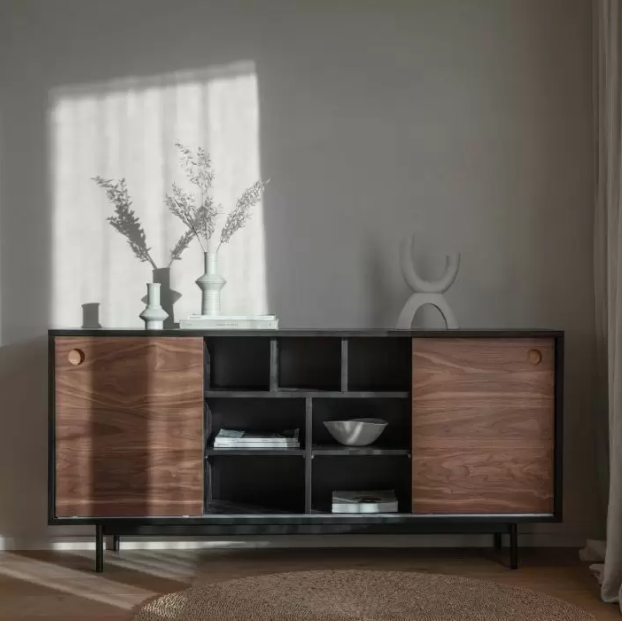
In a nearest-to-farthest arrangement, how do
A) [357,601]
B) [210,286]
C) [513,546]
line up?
[357,601] → [513,546] → [210,286]

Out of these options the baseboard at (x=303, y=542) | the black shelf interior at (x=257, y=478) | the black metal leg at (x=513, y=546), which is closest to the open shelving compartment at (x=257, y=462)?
the black shelf interior at (x=257, y=478)

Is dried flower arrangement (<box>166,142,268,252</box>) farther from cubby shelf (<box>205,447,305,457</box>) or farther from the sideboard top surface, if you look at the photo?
cubby shelf (<box>205,447,305,457</box>)

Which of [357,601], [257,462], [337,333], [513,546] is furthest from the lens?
[257,462]

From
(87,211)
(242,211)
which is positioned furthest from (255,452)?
(87,211)

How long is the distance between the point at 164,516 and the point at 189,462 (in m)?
0.20

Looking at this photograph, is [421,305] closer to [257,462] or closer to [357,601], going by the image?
[257,462]

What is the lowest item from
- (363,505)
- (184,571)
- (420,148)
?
(184,571)

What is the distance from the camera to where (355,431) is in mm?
2709

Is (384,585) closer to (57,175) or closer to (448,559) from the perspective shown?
(448,559)

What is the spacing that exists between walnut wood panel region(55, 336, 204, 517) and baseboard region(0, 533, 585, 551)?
398mm

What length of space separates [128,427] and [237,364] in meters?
0.51

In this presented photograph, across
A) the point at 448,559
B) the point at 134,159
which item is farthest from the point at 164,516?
the point at 134,159

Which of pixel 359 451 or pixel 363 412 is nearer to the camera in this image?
pixel 359 451

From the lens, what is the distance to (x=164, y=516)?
8.68 feet
